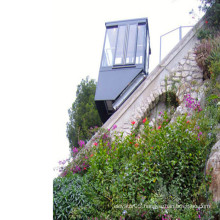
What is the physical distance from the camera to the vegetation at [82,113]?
1049 centimetres

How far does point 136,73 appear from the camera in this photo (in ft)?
30.3

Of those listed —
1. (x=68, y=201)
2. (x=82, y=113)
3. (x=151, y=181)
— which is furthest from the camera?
(x=82, y=113)

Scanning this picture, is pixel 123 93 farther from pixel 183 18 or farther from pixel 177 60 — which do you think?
pixel 183 18

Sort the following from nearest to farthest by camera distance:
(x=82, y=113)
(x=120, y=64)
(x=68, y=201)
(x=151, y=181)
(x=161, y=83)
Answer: (x=68, y=201), (x=151, y=181), (x=161, y=83), (x=120, y=64), (x=82, y=113)

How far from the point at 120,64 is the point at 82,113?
2.87 m

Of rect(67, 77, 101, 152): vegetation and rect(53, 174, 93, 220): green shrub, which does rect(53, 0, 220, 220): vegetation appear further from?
rect(67, 77, 101, 152): vegetation

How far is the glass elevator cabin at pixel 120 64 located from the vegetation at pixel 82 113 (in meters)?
0.86

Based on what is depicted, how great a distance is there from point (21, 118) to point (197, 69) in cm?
649

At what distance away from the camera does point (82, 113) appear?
11.2 m

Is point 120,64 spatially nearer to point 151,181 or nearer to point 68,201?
point 151,181

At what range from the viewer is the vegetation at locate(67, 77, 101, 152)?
10.5 meters

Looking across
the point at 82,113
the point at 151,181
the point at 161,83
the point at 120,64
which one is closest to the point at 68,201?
the point at 151,181

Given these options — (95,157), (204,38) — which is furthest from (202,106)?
(95,157)

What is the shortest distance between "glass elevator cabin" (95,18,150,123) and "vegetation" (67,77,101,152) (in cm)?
86
